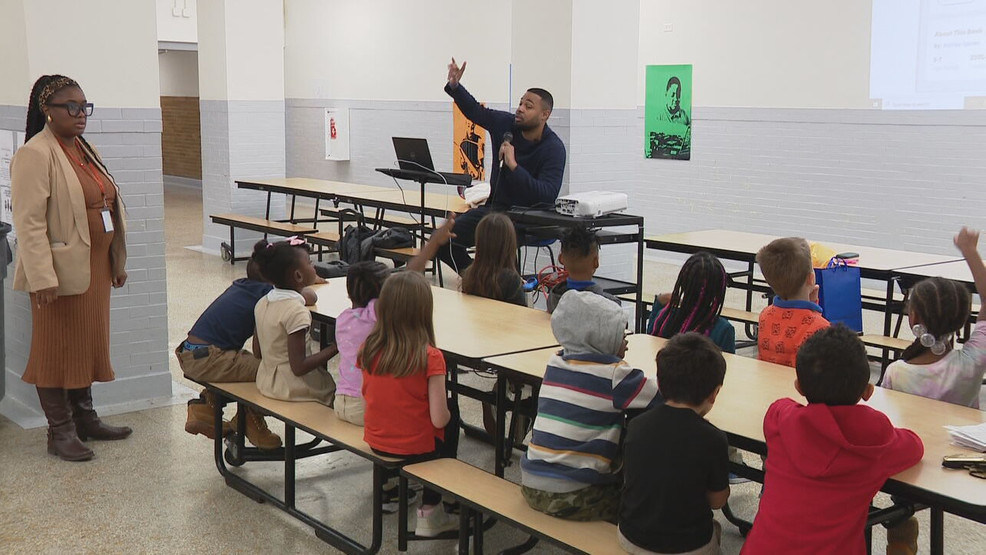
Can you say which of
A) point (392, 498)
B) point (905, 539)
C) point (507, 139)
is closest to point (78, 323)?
point (392, 498)

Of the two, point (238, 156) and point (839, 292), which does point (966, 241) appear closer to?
point (839, 292)

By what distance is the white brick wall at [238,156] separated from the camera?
33.0 feet

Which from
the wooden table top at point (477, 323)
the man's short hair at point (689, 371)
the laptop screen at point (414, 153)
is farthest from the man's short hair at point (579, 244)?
the laptop screen at point (414, 153)

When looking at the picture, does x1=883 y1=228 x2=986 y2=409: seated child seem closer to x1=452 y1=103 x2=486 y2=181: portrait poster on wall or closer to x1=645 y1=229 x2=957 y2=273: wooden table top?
x1=645 y1=229 x2=957 y2=273: wooden table top

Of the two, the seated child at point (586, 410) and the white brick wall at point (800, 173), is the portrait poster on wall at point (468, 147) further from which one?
the seated child at point (586, 410)

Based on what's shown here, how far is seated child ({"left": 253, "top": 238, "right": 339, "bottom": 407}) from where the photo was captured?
12.6 ft

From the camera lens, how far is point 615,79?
761 centimetres

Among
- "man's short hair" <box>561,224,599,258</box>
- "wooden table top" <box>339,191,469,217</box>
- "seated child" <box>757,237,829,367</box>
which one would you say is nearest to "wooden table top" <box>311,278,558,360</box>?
"man's short hair" <box>561,224,599,258</box>

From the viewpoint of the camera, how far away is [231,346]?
4.15 m

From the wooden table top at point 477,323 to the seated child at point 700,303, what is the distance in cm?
46

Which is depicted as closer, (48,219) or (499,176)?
(48,219)

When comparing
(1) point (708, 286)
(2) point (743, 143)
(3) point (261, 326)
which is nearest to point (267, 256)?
(3) point (261, 326)

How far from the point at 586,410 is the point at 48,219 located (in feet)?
8.51

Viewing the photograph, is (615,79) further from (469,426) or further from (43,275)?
(43,275)
